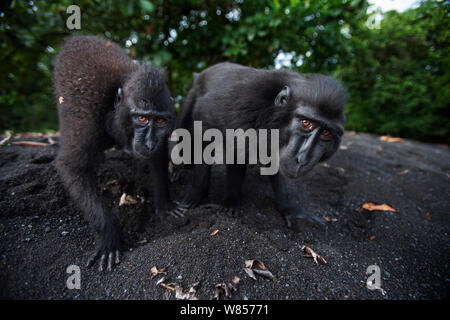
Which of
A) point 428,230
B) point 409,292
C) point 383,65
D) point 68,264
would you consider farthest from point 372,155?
point 68,264

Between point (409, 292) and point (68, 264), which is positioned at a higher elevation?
point (68, 264)

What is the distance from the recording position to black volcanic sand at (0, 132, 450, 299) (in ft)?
6.77

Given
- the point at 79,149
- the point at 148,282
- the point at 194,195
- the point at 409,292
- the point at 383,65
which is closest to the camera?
the point at 148,282

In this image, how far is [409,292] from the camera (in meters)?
2.21

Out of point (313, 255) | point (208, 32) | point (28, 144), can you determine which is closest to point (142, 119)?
point (313, 255)

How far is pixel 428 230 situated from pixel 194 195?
120 inches

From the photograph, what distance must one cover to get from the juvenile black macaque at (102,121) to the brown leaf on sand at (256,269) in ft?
4.05

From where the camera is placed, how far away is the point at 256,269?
7.17 ft

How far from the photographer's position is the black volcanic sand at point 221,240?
2064 millimetres

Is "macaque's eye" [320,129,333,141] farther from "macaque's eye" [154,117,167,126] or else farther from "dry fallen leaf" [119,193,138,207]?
"dry fallen leaf" [119,193,138,207]

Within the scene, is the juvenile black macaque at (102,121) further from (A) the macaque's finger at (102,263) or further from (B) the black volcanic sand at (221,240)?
(B) the black volcanic sand at (221,240)

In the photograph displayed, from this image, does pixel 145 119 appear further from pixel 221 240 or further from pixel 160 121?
pixel 221 240

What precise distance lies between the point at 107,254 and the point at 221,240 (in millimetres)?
1108

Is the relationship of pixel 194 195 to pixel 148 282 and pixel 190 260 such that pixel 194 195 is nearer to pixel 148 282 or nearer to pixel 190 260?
pixel 190 260
